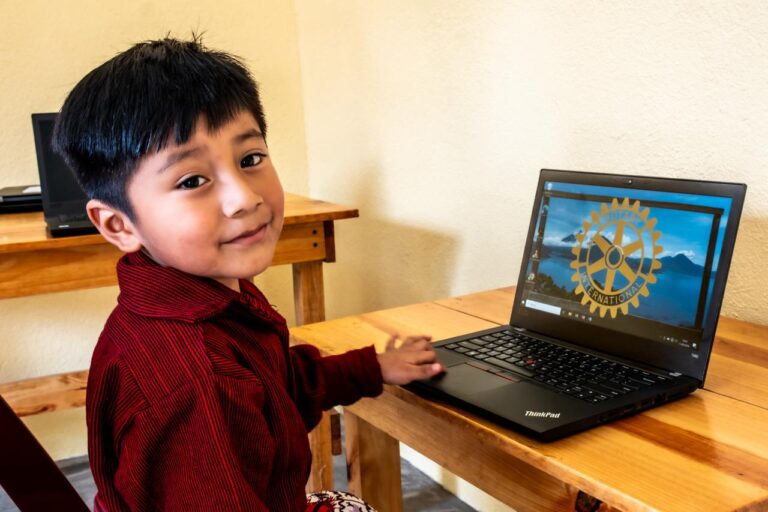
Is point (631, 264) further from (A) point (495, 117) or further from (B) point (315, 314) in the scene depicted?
(B) point (315, 314)

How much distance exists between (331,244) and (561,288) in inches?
31.5

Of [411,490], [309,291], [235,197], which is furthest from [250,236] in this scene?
[411,490]

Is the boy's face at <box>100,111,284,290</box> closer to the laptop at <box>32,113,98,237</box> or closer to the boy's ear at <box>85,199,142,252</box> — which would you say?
the boy's ear at <box>85,199,142,252</box>

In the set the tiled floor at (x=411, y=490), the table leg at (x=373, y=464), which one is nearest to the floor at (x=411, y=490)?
the tiled floor at (x=411, y=490)

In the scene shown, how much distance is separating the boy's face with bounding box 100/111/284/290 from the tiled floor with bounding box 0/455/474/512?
1177mm

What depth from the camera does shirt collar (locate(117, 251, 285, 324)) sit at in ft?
2.40

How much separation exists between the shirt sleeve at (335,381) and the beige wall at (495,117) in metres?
0.53

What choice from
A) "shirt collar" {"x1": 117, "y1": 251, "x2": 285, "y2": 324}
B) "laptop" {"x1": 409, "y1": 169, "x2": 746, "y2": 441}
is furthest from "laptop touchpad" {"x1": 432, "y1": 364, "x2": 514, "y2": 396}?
"shirt collar" {"x1": 117, "y1": 251, "x2": 285, "y2": 324}

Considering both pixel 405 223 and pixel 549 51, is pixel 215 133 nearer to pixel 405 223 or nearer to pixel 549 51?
pixel 549 51

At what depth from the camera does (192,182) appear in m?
0.76

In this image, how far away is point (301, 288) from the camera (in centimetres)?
176

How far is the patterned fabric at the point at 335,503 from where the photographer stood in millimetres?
970

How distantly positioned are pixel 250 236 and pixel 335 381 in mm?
258

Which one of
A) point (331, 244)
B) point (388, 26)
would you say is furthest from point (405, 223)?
point (388, 26)
